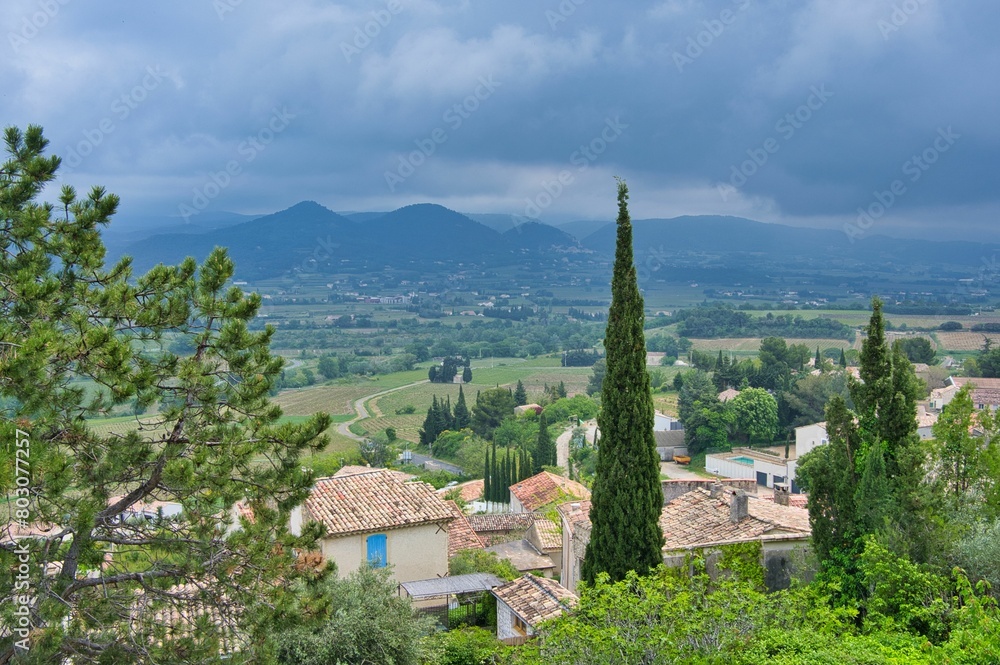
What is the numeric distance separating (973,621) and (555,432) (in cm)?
5494

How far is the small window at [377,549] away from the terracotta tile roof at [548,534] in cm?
745

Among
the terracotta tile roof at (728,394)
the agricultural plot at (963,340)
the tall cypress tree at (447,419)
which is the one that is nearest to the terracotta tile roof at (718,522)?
the terracotta tile roof at (728,394)

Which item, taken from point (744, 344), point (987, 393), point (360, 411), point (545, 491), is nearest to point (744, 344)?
point (744, 344)

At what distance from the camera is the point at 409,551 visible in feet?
58.0

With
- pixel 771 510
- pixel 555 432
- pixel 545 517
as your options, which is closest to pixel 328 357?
pixel 555 432

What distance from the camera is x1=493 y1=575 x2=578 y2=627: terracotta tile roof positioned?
14.2 metres

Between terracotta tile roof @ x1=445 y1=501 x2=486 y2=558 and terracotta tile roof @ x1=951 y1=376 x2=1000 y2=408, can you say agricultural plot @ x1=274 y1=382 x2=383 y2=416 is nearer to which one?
terracotta tile roof @ x1=951 y1=376 x2=1000 y2=408

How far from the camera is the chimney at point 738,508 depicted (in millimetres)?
16828

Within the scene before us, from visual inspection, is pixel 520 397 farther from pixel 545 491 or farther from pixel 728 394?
pixel 545 491

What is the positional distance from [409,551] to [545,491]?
52.4ft

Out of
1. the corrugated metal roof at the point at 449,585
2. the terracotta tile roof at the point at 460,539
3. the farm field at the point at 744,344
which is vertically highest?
the corrugated metal roof at the point at 449,585

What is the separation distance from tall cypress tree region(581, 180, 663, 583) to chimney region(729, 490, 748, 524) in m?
2.55

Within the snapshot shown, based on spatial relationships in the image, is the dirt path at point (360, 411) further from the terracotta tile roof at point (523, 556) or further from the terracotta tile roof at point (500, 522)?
the terracotta tile roof at point (523, 556)

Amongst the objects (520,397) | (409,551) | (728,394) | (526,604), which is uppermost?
(409,551)
